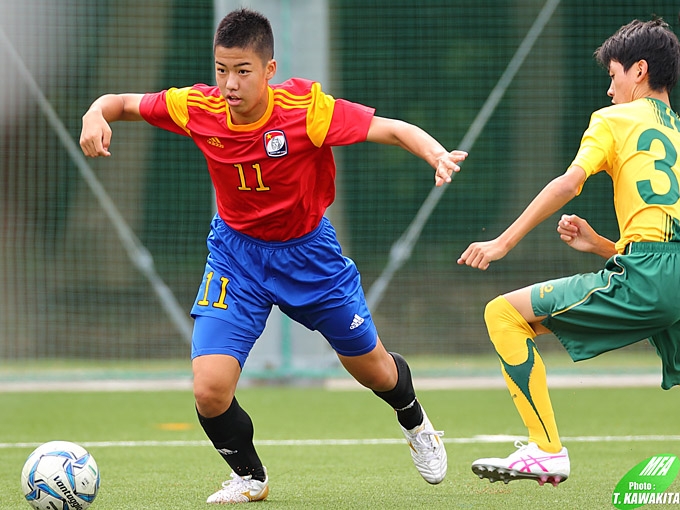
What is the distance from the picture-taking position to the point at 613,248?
430 centimetres

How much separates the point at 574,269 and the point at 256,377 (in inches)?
147

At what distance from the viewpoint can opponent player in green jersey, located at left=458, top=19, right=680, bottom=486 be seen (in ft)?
12.1

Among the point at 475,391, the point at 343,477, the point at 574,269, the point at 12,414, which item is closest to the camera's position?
the point at 343,477

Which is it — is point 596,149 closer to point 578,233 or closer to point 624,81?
point 624,81

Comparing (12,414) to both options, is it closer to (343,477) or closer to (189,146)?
(343,477)

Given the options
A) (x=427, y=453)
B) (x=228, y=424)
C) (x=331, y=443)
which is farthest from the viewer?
(x=331, y=443)

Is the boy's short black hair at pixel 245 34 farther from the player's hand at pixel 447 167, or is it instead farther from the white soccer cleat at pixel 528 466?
the white soccer cleat at pixel 528 466

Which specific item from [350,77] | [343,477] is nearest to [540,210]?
[343,477]

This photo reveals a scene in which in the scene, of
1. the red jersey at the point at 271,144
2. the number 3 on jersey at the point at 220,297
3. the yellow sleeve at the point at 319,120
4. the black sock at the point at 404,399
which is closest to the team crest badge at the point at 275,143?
the red jersey at the point at 271,144

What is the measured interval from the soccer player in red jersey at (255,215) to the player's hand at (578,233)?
2.48 ft

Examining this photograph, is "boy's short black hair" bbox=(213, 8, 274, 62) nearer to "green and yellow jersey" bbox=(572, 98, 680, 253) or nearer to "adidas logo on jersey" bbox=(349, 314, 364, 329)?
"adidas logo on jersey" bbox=(349, 314, 364, 329)

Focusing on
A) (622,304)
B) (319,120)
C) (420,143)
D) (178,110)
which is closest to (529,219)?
(622,304)

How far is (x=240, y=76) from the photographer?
4.22m

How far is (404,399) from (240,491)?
87 centimetres
